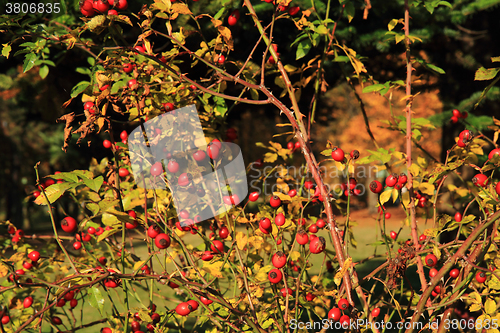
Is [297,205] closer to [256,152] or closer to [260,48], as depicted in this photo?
[260,48]

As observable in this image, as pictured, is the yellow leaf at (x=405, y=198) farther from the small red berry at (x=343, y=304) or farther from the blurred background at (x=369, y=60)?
the small red berry at (x=343, y=304)

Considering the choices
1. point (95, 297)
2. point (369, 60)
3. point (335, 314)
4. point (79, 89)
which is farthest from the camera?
point (369, 60)

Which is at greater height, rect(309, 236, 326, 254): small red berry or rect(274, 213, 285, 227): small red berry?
rect(309, 236, 326, 254): small red berry

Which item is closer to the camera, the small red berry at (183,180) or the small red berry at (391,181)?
the small red berry at (391,181)

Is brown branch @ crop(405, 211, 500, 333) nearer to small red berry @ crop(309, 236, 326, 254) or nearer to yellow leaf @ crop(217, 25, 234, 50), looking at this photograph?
small red berry @ crop(309, 236, 326, 254)

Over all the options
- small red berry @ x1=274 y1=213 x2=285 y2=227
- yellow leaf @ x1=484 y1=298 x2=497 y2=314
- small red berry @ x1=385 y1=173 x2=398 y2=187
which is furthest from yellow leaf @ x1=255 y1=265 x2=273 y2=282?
yellow leaf @ x1=484 y1=298 x2=497 y2=314

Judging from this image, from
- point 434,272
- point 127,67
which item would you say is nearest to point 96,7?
point 127,67

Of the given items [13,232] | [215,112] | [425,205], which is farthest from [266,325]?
[13,232]

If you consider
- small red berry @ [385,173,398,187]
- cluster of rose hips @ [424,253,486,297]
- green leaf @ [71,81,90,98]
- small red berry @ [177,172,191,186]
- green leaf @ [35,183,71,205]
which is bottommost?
cluster of rose hips @ [424,253,486,297]

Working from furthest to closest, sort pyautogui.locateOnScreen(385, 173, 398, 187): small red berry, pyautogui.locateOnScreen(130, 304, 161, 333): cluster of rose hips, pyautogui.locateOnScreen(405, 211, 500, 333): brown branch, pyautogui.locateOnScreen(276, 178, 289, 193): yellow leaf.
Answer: pyautogui.locateOnScreen(276, 178, 289, 193): yellow leaf, pyautogui.locateOnScreen(130, 304, 161, 333): cluster of rose hips, pyautogui.locateOnScreen(385, 173, 398, 187): small red berry, pyautogui.locateOnScreen(405, 211, 500, 333): brown branch

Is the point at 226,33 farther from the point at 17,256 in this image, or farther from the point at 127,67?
the point at 17,256

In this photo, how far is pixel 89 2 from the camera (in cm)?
115

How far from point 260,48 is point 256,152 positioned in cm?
1081

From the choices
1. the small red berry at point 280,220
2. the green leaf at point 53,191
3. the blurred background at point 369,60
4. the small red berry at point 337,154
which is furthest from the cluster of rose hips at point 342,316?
the green leaf at point 53,191
